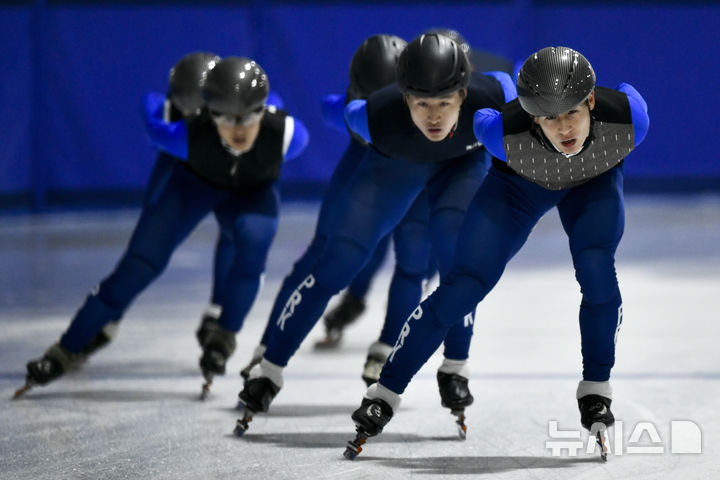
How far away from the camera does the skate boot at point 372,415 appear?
4.01 metres

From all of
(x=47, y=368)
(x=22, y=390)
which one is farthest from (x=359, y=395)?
(x=22, y=390)

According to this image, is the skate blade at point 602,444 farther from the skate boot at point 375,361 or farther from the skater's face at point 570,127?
the skate boot at point 375,361

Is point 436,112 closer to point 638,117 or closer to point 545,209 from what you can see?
point 545,209

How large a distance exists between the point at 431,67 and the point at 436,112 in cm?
21

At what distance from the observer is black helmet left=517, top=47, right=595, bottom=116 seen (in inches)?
144

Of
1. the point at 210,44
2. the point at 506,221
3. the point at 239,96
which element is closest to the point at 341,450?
the point at 506,221

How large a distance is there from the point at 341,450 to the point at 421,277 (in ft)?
3.71

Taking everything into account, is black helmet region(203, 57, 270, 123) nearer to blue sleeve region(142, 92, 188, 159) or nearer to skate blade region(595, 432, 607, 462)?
blue sleeve region(142, 92, 188, 159)

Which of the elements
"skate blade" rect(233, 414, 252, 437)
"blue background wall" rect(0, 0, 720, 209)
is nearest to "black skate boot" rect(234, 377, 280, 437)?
"skate blade" rect(233, 414, 252, 437)

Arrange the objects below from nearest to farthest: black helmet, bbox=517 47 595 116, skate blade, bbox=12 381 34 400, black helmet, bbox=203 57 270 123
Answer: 1. black helmet, bbox=517 47 595 116
2. black helmet, bbox=203 57 270 123
3. skate blade, bbox=12 381 34 400

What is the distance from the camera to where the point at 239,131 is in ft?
16.1

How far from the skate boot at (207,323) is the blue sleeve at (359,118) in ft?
6.08

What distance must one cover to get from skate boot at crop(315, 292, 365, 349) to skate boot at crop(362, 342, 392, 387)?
1.07m

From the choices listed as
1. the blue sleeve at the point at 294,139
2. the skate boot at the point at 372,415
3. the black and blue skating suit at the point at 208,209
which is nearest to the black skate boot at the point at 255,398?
the skate boot at the point at 372,415
